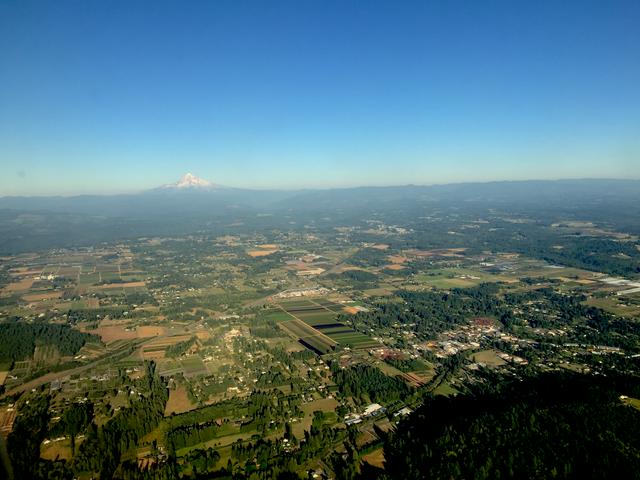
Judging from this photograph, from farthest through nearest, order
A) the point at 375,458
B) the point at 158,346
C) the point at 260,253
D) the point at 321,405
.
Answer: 1. the point at 260,253
2. the point at 158,346
3. the point at 321,405
4. the point at 375,458

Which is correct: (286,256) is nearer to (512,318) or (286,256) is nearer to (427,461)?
(512,318)

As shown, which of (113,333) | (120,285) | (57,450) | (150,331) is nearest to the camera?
(57,450)

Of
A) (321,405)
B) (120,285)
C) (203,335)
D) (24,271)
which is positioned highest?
(321,405)

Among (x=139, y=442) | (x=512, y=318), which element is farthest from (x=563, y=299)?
(x=139, y=442)

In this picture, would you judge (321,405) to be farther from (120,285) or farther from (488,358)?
(120,285)

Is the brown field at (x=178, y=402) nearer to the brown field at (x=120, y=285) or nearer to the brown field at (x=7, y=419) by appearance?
the brown field at (x=7, y=419)

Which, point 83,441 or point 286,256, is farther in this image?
point 286,256

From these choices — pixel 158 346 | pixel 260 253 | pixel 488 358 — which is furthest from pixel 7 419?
pixel 260 253
